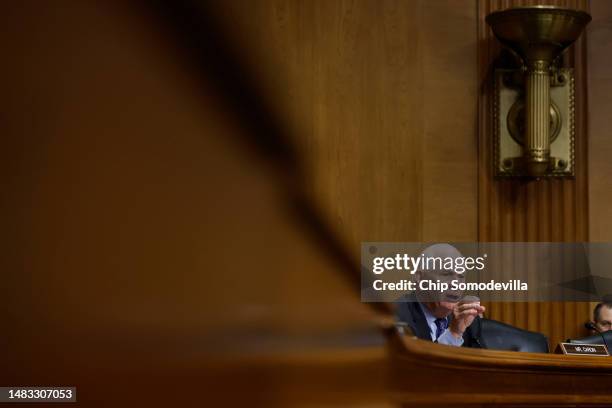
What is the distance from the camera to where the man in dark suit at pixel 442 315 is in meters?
2.71

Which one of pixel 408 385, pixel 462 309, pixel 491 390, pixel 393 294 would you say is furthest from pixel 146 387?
pixel 393 294

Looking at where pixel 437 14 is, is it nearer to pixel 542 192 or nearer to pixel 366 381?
pixel 542 192

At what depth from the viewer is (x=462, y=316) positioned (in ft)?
8.96

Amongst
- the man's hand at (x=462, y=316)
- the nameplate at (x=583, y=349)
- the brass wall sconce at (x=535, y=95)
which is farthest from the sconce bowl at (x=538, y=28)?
the nameplate at (x=583, y=349)

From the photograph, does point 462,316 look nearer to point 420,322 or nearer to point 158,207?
point 420,322

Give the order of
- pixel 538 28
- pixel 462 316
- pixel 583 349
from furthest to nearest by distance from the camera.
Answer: pixel 538 28
pixel 462 316
pixel 583 349

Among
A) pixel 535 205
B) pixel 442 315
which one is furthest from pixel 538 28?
pixel 442 315

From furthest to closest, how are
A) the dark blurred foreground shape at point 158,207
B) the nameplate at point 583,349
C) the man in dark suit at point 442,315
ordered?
the man in dark suit at point 442,315 → the nameplate at point 583,349 → the dark blurred foreground shape at point 158,207

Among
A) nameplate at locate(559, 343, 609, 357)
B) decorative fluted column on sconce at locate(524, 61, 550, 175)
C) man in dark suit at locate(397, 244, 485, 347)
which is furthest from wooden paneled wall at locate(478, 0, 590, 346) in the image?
nameplate at locate(559, 343, 609, 357)

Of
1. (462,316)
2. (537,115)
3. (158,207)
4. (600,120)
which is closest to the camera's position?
(158,207)

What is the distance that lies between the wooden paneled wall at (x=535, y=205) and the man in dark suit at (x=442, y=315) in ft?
2.50

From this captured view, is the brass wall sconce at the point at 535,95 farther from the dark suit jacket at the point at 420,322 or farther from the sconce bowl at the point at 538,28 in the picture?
the dark suit jacket at the point at 420,322

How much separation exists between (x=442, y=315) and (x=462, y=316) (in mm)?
97

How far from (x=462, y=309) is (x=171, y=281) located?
2688 millimetres
